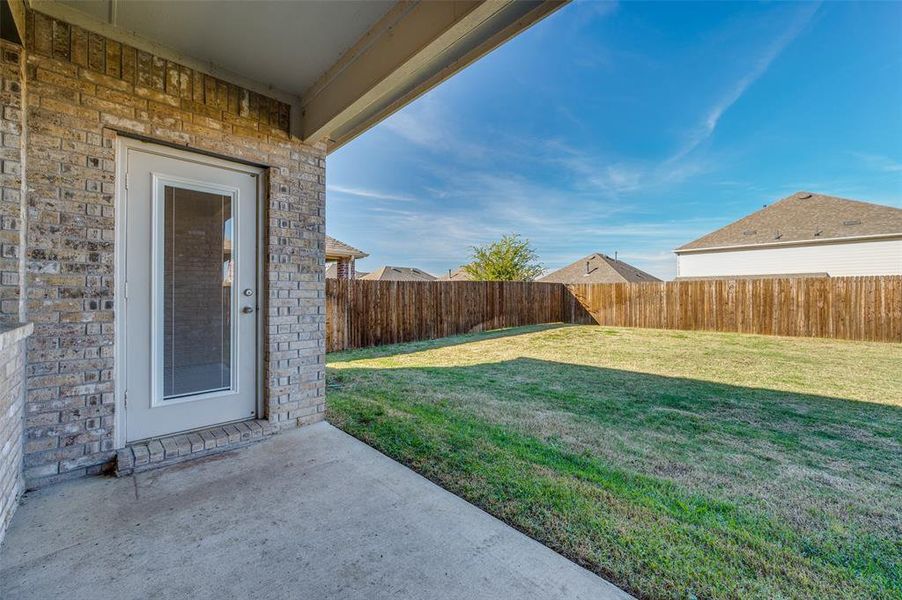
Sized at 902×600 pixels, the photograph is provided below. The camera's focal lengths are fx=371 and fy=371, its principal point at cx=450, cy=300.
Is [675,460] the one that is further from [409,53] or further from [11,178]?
[11,178]

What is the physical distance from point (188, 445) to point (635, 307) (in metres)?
12.5

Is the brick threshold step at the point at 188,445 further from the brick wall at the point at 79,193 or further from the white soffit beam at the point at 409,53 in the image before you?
the white soffit beam at the point at 409,53

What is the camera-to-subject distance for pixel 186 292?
105 inches

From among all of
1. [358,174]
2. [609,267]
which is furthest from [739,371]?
[609,267]

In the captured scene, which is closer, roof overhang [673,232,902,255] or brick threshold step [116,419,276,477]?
brick threshold step [116,419,276,477]

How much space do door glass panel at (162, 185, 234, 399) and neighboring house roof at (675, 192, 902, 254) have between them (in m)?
19.2

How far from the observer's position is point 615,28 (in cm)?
761

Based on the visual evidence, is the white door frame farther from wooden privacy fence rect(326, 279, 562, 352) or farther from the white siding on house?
the white siding on house

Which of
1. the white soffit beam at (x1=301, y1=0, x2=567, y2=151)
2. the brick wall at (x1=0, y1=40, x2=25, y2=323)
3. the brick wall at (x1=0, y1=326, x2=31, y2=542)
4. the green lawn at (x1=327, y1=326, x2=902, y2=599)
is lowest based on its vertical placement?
the green lawn at (x1=327, y1=326, x2=902, y2=599)

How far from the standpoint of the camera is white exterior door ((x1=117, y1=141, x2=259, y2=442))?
2.45 metres

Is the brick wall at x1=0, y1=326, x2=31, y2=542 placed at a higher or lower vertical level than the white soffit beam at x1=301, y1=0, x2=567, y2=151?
lower

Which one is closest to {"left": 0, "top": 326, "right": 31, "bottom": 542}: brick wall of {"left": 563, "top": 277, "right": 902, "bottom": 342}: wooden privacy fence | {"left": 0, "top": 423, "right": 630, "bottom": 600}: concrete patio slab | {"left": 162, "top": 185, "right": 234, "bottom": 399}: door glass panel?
{"left": 0, "top": 423, "right": 630, "bottom": 600}: concrete patio slab

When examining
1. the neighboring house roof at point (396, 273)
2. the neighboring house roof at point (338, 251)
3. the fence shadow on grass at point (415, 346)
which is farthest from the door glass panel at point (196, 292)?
the neighboring house roof at point (396, 273)

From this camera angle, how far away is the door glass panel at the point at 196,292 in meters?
2.60
